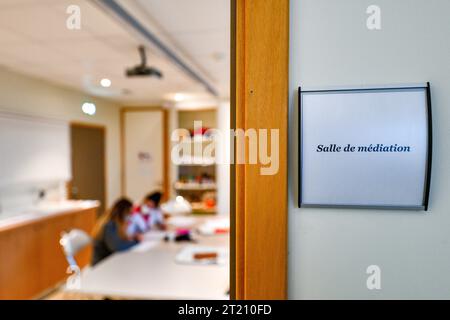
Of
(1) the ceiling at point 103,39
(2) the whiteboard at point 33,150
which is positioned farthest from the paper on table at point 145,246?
(2) the whiteboard at point 33,150

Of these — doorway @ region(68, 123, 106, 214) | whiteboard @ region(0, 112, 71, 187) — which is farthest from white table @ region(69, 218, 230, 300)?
doorway @ region(68, 123, 106, 214)

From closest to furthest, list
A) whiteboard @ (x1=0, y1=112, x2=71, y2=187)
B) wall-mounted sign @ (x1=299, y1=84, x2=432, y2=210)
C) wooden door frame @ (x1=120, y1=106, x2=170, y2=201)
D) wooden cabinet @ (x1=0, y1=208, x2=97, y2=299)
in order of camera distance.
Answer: wall-mounted sign @ (x1=299, y1=84, x2=432, y2=210) < wooden cabinet @ (x1=0, y1=208, x2=97, y2=299) < whiteboard @ (x1=0, y1=112, x2=71, y2=187) < wooden door frame @ (x1=120, y1=106, x2=170, y2=201)

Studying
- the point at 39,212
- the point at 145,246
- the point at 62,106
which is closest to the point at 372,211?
the point at 145,246

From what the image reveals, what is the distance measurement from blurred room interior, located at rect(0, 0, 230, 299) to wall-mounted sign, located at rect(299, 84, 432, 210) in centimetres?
60

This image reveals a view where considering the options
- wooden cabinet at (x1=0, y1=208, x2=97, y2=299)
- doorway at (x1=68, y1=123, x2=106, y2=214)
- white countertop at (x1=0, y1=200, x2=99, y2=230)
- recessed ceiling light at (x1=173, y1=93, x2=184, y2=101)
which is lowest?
wooden cabinet at (x1=0, y1=208, x2=97, y2=299)

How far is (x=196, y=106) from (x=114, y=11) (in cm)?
334

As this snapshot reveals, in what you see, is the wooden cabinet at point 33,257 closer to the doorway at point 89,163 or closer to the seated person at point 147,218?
the seated person at point 147,218

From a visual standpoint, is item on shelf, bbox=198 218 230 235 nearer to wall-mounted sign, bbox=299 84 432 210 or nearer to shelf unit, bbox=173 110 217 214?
shelf unit, bbox=173 110 217 214

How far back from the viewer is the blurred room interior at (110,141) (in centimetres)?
177

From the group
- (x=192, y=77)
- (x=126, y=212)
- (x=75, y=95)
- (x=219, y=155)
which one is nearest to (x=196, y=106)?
(x=219, y=155)

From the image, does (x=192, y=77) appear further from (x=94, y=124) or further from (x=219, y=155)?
(x=94, y=124)

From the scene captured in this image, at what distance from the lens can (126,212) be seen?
2793 mm

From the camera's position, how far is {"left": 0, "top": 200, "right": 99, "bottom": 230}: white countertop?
9.09 feet

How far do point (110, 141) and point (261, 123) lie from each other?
15.6 feet
